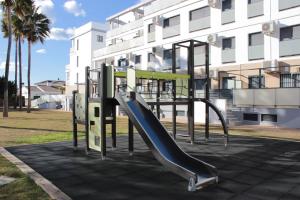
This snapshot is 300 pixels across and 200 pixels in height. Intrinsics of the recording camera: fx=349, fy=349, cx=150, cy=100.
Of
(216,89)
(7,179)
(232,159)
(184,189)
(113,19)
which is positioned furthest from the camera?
(113,19)

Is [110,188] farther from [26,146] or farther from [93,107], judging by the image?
[26,146]

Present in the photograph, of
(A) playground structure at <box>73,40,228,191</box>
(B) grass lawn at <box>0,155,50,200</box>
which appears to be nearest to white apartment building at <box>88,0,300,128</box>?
(A) playground structure at <box>73,40,228,191</box>

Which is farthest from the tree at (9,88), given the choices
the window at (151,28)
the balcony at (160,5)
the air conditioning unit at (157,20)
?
the air conditioning unit at (157,20)

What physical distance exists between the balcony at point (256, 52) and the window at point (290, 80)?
218 centimetres

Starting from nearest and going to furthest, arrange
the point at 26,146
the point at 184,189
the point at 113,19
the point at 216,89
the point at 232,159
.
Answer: the point at 184,189
the point at 232,159
the point at 26,146
the point at 216,89
the point at 113,19

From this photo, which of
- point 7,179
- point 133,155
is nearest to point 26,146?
point 133,155

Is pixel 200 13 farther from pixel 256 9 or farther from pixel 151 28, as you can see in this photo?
pixel 151 28

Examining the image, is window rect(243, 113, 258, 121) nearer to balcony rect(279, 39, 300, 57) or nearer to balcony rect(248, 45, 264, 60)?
balcony rect(248, 45, 264, 60)

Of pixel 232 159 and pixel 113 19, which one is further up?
pixel 113 19

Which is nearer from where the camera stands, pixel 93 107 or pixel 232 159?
pixel 232 159

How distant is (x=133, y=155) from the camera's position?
9.89 metres

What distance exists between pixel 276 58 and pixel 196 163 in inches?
685

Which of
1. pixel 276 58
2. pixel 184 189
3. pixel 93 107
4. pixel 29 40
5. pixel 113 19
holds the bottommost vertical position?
pixel 184 189

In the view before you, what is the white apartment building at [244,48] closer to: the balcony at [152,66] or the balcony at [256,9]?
the balcony at [256,9]
